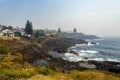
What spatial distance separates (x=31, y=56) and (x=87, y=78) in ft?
122

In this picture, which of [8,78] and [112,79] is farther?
[112,79]

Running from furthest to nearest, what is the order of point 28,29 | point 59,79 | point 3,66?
point 28,29, point 3,66, point 59,79

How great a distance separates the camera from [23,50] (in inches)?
3413

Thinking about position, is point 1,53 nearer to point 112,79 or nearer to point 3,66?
point 3,66

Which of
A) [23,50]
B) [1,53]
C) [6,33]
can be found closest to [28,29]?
[6,33]

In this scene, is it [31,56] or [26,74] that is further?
[31,56]

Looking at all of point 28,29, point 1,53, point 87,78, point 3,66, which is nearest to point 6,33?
point 28,29

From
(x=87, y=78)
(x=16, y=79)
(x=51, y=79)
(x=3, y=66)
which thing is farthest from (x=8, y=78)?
(x=87, y=78)

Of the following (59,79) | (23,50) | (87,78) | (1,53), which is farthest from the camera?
(23,50)

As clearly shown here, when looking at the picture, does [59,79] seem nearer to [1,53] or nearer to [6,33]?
[1,53]

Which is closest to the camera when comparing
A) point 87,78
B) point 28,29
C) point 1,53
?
point 87,78

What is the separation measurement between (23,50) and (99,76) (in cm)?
4571

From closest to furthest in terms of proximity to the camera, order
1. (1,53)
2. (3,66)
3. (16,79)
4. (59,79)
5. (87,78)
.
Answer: (16,79) < (59,79) < (87,78) < (3,66) < (1,53)

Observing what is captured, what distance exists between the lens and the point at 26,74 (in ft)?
141
